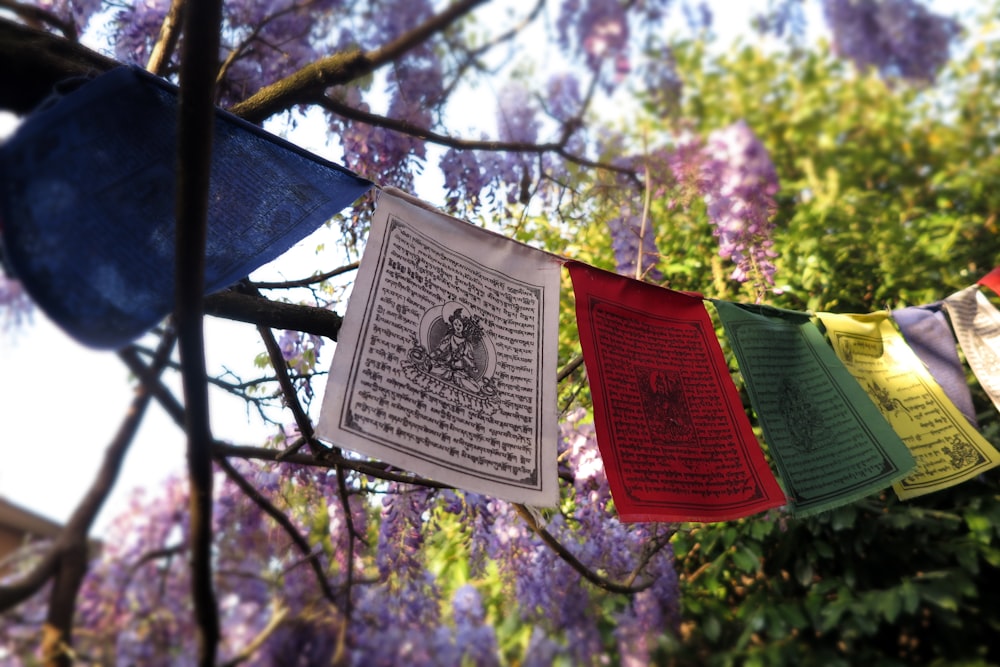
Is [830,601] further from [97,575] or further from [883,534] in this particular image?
[97,575]

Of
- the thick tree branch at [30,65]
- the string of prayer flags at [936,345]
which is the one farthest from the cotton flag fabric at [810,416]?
the thick tree branch at [30,65]

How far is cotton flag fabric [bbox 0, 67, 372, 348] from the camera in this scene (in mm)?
774

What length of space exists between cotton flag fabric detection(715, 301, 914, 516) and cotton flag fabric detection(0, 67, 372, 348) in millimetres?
995

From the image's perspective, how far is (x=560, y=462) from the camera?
2092mm

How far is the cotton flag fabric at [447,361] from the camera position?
3.21 ft

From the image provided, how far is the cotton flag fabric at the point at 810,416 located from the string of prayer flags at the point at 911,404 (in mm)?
125

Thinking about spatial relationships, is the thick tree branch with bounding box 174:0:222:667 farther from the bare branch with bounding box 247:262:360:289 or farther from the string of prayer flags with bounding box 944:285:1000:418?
the string of prayer flags with bounding box 944:285:1000:418

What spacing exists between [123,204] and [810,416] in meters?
1.41

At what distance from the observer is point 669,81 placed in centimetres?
246

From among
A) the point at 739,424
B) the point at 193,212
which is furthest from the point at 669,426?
the point at 193,212

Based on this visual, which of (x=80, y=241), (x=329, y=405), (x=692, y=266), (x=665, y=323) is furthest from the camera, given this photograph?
(x=692, y=266)

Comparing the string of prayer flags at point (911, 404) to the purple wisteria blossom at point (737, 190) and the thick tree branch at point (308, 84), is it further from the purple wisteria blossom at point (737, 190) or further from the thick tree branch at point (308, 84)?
the thick tree branch at point (308, 84)

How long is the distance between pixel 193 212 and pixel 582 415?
1.63 m

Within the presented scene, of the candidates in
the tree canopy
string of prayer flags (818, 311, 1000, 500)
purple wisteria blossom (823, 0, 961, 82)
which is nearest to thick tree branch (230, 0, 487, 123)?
the tree canopy
